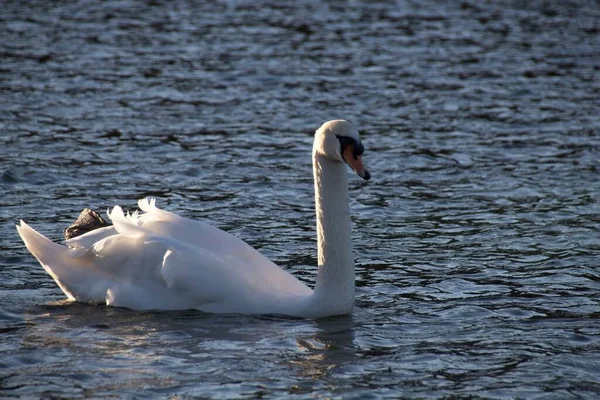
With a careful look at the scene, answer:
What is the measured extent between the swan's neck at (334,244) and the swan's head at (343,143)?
0.18m

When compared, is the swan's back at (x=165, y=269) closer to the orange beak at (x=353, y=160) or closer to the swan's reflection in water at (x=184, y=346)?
the swan's reflection in water at (x=184, y=346)

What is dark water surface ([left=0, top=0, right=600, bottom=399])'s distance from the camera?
837cm

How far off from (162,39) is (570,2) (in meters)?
9.92

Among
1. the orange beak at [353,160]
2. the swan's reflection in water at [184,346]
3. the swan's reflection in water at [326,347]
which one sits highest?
the orange beak at [353,160]

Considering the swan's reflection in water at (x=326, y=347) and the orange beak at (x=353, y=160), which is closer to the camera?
the swan's reflection in water at (x=326, y=347)

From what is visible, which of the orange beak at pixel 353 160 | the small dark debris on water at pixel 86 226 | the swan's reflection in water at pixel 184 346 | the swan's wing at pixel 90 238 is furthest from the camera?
the small dark debris on water at pixel 86 226

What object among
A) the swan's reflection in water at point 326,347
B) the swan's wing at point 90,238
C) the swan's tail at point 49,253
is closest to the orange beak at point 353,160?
the swan's reflection in water at point 326,347

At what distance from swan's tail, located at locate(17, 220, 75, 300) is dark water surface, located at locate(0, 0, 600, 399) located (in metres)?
0.23

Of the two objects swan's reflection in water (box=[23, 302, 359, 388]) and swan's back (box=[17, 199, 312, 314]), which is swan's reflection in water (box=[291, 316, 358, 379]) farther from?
swan's back (box=[17, 199, 312, 314])

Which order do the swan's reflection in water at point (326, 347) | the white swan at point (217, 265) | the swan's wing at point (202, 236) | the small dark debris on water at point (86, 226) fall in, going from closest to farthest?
the swan's reflection in water at point (326, 347), the white swan at point (217, 265), the swan's wing at point (202, 236), the small dark debris on water at point (86, 226)

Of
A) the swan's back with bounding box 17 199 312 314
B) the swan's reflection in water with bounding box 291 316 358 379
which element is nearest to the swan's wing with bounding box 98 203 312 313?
the swan's back with bounding box 17 199 312 314

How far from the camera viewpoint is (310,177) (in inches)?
571

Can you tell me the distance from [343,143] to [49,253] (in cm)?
274

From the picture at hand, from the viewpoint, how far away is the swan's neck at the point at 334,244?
9.38 metres
